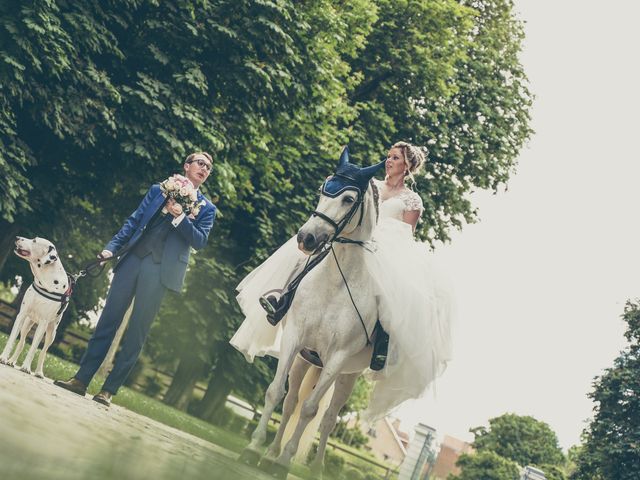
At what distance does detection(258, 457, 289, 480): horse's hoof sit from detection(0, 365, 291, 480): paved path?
310 mm

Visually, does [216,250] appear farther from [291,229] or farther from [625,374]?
[625,374]

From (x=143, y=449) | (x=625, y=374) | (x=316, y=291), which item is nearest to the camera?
(x=143, y=449)

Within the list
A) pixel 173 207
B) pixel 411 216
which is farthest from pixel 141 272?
pixel 411 216

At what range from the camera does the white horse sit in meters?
7.15

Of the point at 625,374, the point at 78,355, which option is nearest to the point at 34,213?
the point at 78,355

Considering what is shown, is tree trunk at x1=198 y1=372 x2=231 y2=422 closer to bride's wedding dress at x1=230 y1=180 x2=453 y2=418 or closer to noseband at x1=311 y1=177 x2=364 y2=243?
bride's wedding dress at x1=230 y1=180 x2=453 y2=418

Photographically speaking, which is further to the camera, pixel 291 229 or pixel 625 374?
pixel 625 374

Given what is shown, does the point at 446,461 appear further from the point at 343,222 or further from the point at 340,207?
the point at 340,207

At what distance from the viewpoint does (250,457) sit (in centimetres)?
718

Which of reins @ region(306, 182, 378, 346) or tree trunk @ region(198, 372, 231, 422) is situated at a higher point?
reins @ region(306, 182, 378, 346)

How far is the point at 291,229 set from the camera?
80.1 feet

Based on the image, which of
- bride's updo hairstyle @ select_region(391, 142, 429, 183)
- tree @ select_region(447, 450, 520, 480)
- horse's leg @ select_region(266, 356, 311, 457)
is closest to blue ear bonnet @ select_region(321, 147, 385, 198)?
bride's updo hairstyle @ select_region(391, 142, 429, 183)

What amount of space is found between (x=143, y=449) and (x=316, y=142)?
19644 mm

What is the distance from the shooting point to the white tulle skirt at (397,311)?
792 cm
